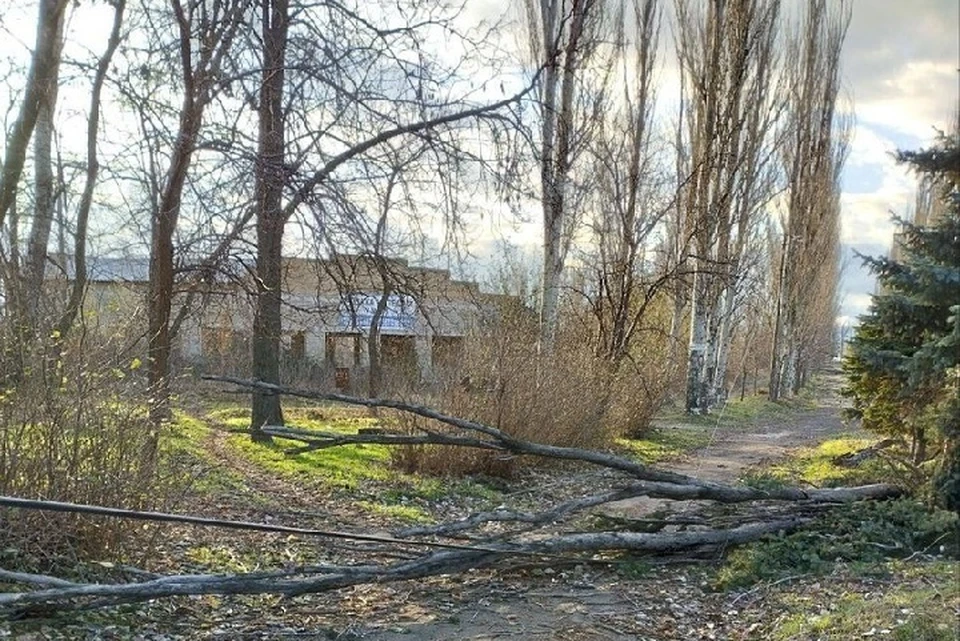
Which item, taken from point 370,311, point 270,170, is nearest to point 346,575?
point 270,170

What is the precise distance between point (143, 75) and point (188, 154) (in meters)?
0.78

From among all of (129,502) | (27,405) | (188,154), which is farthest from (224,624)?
(188,154)

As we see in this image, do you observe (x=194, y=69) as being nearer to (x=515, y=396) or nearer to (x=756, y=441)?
(x=515, y=396)

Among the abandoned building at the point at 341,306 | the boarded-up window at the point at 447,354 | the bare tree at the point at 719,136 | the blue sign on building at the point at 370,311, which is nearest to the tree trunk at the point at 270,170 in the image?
the abandoned building at the point at 341,306

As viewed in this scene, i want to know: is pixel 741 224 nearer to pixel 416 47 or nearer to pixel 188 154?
pixel 416 47

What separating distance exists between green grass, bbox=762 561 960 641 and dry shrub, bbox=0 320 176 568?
4.03 m

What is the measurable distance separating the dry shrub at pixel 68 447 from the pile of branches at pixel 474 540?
37 centimetres

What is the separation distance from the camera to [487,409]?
382 inches

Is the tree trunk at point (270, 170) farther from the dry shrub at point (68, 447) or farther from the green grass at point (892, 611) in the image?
the green grass at point (892, 611)

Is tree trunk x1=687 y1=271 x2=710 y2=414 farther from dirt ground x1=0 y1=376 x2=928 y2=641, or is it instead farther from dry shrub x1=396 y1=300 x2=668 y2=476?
dirt ground x1=0 y1=376 x2=928 y2=641

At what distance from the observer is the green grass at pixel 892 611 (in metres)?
3.64

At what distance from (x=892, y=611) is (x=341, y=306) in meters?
6.74

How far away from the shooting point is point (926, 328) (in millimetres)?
4848

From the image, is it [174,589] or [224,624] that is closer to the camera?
[174,589]
